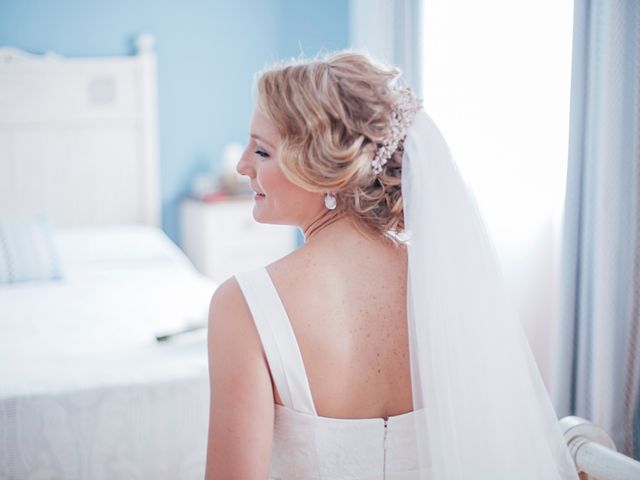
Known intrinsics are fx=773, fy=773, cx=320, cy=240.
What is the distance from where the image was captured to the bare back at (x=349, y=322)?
1.12 meters

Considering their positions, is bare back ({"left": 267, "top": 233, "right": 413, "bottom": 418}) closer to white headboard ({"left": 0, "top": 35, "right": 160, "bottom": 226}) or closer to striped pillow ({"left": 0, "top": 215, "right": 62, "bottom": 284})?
striped pillow ({"left": 0, "top": 215, "right": 62, "bottom": 284})

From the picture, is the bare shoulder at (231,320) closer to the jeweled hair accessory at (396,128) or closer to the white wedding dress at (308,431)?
the white wedding dress at (308,431)

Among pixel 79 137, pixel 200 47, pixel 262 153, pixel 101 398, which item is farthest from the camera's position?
pixel 200 47

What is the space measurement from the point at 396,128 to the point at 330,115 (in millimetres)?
128

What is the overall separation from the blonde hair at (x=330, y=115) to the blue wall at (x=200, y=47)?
10.9ft

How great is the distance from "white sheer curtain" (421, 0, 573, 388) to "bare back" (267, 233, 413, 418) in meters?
0.95

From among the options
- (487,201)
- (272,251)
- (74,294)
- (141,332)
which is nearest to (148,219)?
(272,251)

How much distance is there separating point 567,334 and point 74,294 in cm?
187

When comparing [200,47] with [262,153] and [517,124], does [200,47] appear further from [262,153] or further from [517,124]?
[262,153]

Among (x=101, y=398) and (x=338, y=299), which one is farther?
(x=101, y=398)

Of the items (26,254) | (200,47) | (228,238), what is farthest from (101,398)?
(200,47)

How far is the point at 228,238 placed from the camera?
425 cm

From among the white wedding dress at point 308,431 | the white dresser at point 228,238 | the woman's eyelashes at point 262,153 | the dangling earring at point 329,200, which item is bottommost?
the white dresser at point 228,238

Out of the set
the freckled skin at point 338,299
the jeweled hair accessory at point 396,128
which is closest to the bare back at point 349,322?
the freckled skin at point 338,299
